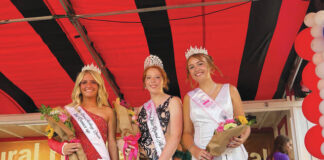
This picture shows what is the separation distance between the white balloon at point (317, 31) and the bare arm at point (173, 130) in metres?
1.15

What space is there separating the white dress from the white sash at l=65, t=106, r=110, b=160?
0.64 m

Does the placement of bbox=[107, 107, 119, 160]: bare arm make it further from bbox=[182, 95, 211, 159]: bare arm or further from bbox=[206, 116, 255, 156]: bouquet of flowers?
bbox=[206, 116, 255, 156]: bouquet of flowers

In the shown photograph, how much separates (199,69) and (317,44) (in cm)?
99

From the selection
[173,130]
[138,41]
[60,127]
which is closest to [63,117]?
[60,127]

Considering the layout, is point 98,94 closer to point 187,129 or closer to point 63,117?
point 63,117

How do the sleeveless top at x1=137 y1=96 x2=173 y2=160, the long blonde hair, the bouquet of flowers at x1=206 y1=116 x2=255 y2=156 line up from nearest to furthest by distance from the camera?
the bouquet of flowers at x1=206 y1=116 x2=255 y2=156
the sleeveless top at x1=137 y1=96 x2=173 y2=160
the long blonde hair

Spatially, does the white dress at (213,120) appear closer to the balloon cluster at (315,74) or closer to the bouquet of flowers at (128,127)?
the bouquet of flowers at (128,127)

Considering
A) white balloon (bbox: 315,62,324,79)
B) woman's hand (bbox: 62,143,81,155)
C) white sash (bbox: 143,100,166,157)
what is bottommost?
woman's hand (bbox: 62,143,81,155)

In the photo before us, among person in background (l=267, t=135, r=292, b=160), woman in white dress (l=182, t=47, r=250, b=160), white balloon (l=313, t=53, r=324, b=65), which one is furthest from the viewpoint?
person in background (l=267, t=135, r=292, b=160)

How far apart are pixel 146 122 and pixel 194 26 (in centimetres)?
160

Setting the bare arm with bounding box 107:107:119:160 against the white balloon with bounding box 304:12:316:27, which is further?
the white balloon with bounding box 304:12:316:27

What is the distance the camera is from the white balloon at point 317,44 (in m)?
2.87

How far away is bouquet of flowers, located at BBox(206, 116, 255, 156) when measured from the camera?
209 cm

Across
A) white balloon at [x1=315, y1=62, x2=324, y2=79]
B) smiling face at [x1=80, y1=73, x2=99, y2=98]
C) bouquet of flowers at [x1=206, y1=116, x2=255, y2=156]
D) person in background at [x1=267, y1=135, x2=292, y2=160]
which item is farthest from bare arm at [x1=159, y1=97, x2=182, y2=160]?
person in background at [x1=267, y1=135, x2=292, y2=160]
